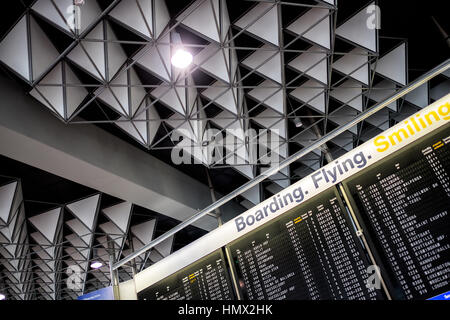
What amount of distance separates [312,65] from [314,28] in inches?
53.4

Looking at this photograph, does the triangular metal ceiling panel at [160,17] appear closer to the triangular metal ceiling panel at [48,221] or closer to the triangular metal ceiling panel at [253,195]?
the triangular metal ceiling panel at [253,195]

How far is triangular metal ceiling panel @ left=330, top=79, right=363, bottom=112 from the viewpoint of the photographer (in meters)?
13.4

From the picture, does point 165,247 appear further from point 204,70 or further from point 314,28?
point 314,28

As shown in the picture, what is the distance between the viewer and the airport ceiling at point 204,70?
29.8 feet

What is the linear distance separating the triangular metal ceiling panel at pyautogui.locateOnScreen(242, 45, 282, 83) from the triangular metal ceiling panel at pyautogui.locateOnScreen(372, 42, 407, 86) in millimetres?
3904

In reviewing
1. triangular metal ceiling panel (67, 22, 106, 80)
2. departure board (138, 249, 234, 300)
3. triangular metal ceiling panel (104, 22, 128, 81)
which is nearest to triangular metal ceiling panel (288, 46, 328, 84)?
triangular metal ceiling panel (104, 22, 128, 81)

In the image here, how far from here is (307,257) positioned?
6.84 meters

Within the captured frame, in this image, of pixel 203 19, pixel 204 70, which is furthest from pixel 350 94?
pixel 203 19

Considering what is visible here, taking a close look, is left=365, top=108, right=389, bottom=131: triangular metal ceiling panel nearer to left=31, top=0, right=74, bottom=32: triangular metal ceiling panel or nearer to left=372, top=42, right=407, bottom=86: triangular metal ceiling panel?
left=372, top=42, right=407, bottom=86: triangular metal ceiling panel
